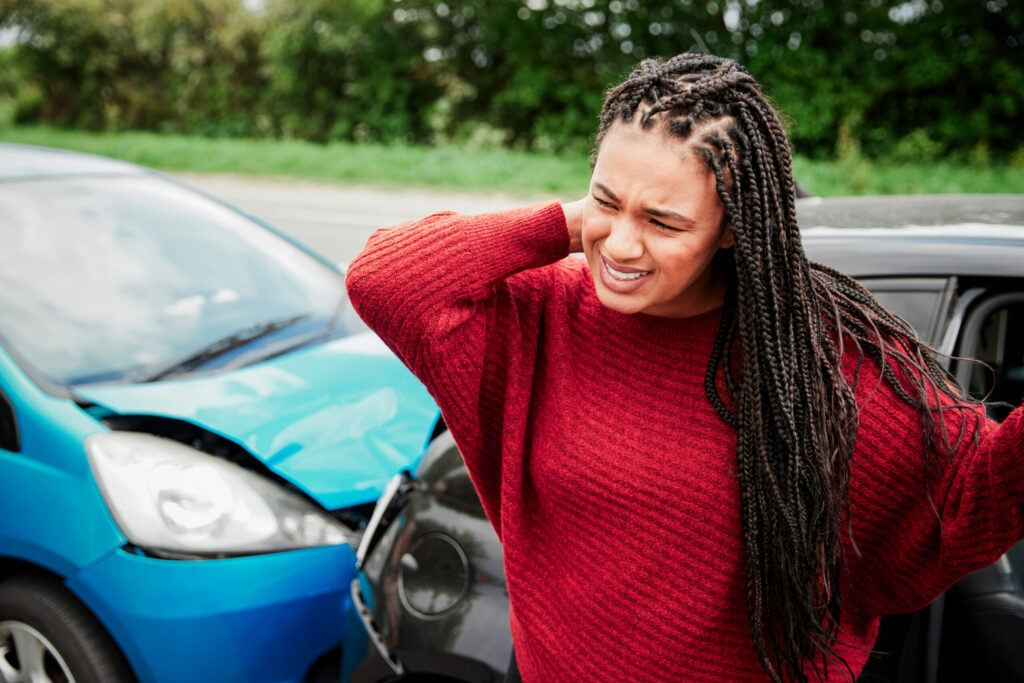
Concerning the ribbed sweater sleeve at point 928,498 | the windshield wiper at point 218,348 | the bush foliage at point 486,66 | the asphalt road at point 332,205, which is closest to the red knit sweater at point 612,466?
the ribbed sweater sleeve at point 928,498

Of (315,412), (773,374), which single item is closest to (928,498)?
(773,374)

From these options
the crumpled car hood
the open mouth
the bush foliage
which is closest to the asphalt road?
the bush foliage

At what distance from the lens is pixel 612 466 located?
1318 mm

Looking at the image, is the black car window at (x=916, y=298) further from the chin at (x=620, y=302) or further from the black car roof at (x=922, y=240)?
the chin at (x=620, y=302)

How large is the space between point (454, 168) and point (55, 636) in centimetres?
1122

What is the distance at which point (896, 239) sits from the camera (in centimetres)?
183

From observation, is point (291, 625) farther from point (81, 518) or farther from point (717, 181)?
point (717, 181)

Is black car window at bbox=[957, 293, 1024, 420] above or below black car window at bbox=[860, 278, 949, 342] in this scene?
below

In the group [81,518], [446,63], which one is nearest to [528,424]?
[81,518]

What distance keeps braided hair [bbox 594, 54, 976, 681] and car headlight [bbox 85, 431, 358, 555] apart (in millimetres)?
1243

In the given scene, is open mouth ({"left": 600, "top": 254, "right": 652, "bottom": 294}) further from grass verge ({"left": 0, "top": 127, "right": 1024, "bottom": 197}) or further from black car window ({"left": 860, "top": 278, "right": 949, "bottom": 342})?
grass verge ({"left": 0, "top": 127, "right": 1024, "bottom": 197})

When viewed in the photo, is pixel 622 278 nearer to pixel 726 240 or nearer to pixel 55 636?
pixel 726 240

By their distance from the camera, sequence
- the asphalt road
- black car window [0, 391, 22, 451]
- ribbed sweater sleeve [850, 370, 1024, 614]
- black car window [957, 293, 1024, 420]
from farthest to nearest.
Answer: the asphalt road < black car window [0, 391, 22, 451] < black car window [957, 293, 1024, 420] < ribbed sweater sleeve [850, 370, 1024, 614]

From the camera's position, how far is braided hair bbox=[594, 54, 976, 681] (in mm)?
1229
